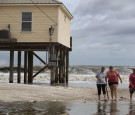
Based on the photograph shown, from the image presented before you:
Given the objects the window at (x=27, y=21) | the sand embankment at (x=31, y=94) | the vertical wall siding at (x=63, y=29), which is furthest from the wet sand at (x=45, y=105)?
the vertical wall siding at (x=63, y=29)

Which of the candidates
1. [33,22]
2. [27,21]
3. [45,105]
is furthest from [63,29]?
[45,105]

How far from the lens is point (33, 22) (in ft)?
95.6

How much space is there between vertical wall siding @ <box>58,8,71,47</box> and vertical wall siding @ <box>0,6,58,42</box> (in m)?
1.02

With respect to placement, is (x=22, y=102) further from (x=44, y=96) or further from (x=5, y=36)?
(x=5, y=36)

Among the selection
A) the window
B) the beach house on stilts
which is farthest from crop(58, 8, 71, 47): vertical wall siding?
the window

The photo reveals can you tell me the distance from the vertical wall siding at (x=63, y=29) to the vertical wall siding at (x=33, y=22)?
3.35 ft

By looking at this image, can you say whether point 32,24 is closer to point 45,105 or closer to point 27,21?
point 27,21

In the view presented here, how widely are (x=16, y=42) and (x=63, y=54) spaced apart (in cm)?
707

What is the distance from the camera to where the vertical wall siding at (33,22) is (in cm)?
2892

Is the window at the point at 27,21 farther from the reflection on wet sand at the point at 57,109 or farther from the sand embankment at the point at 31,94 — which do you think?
the reflection on wet sand at the point at 57,109

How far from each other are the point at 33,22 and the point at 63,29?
333cm

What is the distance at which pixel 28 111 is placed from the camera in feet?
47.5

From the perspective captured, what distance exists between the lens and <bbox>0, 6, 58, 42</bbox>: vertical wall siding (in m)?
28.9

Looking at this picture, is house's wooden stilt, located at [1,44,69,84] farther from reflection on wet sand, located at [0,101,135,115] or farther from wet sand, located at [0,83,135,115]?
reflection on wet sand, located at [0,101,135,115]
